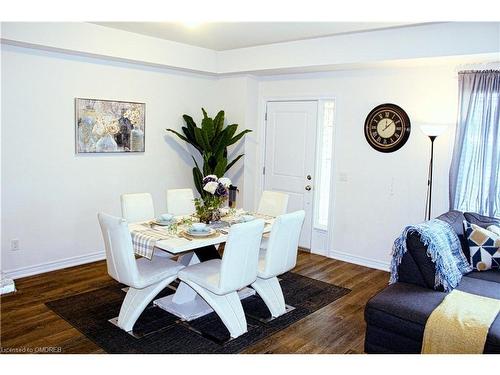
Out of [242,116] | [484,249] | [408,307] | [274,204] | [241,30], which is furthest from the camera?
[242,116]

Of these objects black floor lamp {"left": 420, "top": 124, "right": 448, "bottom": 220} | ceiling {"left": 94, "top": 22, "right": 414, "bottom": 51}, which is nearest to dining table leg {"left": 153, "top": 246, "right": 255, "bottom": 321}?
black floor lamp {"left": 420, "top": 124, "right": 448, "bottom": 220}

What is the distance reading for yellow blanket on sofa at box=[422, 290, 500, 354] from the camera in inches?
104

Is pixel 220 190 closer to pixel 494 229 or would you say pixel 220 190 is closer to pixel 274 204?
pixel 274 204

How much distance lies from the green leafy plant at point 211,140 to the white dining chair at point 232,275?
2.40 metres

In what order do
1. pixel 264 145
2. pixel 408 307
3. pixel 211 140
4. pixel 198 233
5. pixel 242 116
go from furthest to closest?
pixel 264 145
pixel 242 116
pixel 211 140
pixel 198 233
pixel 408 307

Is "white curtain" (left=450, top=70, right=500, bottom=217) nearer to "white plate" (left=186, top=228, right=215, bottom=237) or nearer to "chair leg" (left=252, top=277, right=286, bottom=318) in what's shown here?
"chair leg" (left=252, top=277, right=286, bottom=318)

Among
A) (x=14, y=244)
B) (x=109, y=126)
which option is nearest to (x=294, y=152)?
(x=109, y=126)

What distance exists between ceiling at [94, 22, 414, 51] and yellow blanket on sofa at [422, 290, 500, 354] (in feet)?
8.38

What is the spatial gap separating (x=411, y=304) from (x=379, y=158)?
2.42m

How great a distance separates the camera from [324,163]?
18.6 ft

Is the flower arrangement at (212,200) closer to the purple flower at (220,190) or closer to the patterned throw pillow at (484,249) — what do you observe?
the purple flower at (220,190)
